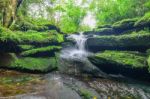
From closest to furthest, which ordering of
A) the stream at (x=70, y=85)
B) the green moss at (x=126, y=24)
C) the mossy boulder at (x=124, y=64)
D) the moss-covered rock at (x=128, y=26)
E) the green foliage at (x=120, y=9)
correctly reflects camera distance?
the stream at (x=70, y=85) → the mossy boulder at (x=124, y=64) → the moss-covered rock at (x=128, y=26) → the green moss at (x=126, y=24) → the green foliage at (x=120, y=9)

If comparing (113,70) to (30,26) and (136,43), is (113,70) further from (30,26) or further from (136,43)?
(30,26)

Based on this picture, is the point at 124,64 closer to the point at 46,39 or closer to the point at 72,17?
the point at 46,39

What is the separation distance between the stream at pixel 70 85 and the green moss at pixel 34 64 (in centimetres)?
46

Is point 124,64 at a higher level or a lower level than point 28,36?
lower

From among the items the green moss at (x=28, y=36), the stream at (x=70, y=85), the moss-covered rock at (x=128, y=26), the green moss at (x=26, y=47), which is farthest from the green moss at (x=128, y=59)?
the green moss at (x=26, y=47)

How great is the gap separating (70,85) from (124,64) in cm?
414

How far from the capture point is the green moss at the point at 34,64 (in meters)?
12.0

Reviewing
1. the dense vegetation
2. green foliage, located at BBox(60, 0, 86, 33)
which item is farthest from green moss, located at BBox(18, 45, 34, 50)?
green foliage, located at BBox(60, 0, 86, 33)

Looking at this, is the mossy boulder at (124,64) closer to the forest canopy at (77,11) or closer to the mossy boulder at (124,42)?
the mossy boulder at (124,42)

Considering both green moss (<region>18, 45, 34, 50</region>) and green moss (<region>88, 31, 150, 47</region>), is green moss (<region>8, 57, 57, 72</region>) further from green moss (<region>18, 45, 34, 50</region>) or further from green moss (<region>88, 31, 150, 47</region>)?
green moss (<region>88, 31, 150, 47</region>)

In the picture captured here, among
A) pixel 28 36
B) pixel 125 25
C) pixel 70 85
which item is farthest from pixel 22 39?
pixel 125 25

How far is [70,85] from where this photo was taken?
10.1 m

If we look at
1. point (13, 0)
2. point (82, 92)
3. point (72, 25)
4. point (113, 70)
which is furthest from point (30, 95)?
point (72, 25)

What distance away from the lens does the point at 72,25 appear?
1640 inches
